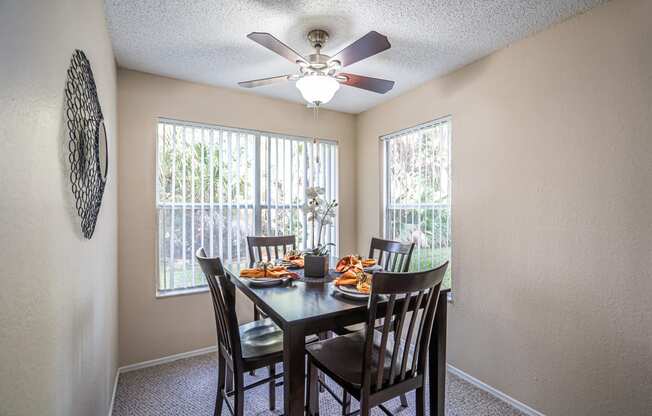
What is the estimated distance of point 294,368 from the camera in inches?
49.8

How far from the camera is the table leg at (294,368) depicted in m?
1.25

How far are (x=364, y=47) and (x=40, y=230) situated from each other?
1.54m

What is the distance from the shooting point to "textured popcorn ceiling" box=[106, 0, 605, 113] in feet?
5.76

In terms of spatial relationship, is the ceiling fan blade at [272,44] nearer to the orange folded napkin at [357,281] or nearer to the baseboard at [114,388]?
the orange folded napkin at [357,281]

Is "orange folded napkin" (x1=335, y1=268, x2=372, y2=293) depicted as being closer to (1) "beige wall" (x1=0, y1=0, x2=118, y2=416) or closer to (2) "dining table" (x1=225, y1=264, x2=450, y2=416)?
(2) "dining table" (x1=225, y1=264, x2=450, y2=416)

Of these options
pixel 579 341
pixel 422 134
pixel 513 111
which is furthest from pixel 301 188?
pixel 579 341

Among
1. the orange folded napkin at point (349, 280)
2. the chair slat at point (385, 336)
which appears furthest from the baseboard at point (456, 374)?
the orange folded napkin at point (349, 280)

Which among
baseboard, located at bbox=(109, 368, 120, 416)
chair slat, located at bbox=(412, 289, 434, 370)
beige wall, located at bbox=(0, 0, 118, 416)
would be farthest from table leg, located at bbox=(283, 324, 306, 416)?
baseboard, located at bbox=(109, 368, 120, 416)

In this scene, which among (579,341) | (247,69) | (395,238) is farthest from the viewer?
(395,238)

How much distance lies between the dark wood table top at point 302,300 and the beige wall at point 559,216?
4.32ft

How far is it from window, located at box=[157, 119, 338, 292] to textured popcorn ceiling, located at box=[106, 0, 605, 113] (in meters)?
0.65

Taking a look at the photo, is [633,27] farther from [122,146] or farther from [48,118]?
[122,146]

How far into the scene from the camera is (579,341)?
180cm

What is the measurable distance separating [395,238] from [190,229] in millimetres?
2011
